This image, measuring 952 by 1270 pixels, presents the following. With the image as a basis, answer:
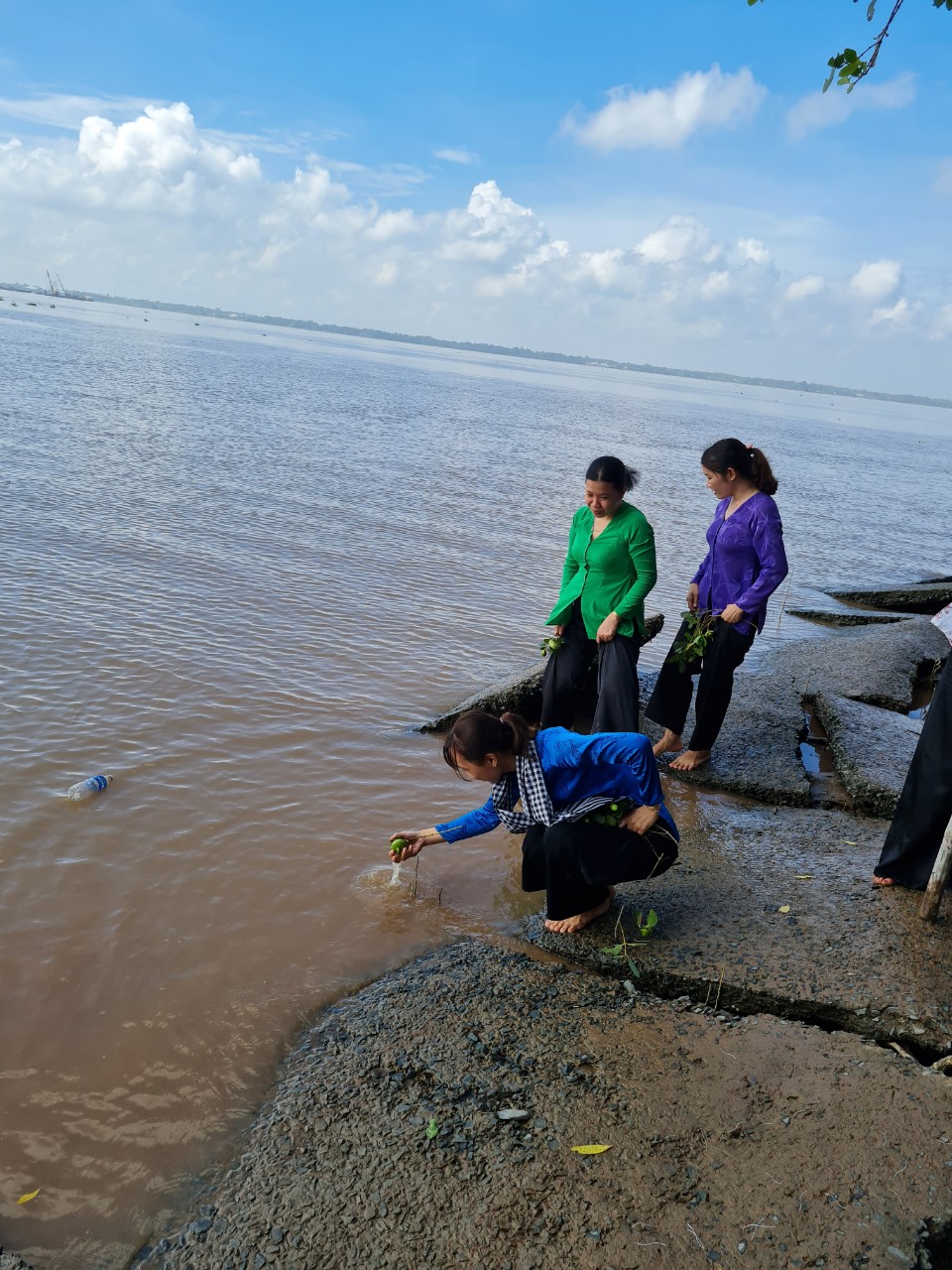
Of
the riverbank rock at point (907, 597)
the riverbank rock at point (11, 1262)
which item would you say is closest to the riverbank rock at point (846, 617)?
the riverbank rock at point (907, 597)

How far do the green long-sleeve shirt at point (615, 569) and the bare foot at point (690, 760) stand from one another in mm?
987

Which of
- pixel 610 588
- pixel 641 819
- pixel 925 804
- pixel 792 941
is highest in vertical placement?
pixel 610 588

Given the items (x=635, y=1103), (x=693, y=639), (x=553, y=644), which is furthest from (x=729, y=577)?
(x=635, y=1103)

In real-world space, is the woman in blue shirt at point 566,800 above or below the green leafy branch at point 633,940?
above

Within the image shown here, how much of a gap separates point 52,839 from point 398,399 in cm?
3250

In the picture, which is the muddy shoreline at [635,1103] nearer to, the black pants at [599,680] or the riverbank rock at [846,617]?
the black pants at [599,680]

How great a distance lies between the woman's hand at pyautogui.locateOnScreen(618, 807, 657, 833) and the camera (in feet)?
11.6

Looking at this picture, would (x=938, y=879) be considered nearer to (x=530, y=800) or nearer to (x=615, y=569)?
(x=530, y=800)

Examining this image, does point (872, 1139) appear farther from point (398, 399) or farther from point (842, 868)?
point (398, 399)

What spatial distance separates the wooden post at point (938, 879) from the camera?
11.5 ft

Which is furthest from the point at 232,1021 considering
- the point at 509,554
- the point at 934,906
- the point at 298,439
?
the point at 298,439

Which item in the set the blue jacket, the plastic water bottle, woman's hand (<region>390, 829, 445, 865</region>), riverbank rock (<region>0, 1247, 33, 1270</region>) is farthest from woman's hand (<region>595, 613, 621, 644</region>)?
riverbank rock (<region>0, 1247, 33, 1270</region>)

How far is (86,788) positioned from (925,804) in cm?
407

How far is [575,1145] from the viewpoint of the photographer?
8.56ft
